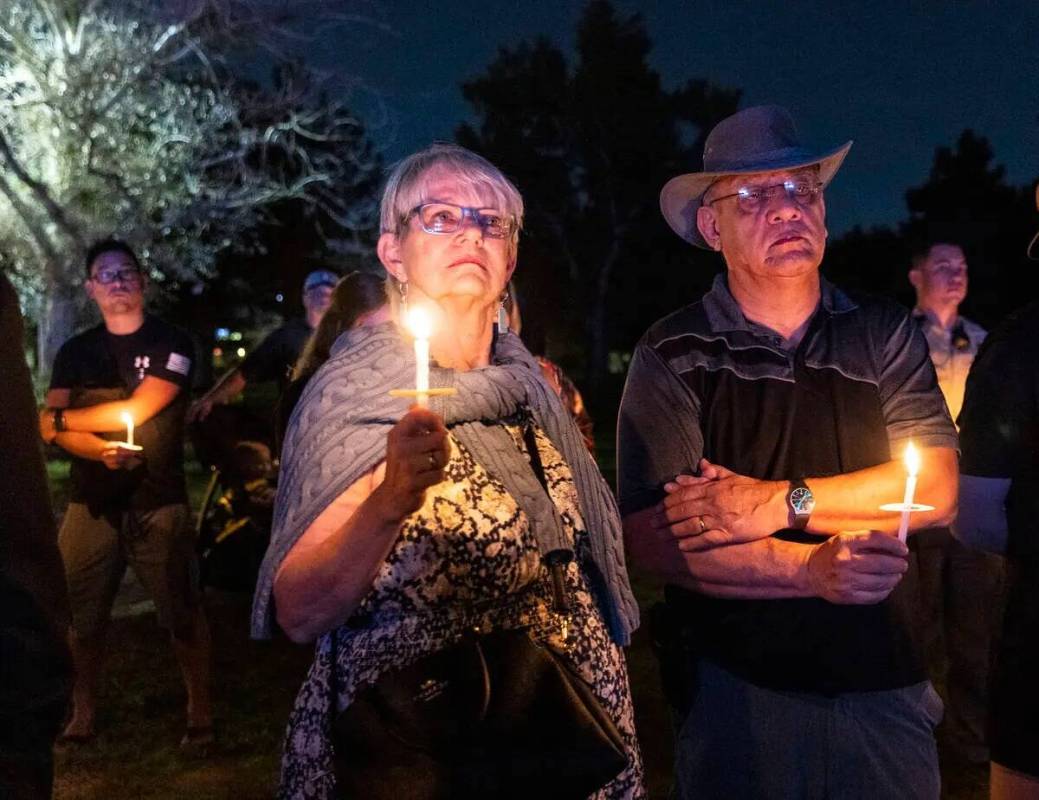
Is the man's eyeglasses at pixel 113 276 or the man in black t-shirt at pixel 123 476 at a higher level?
the man's eyeglasses at pixel 113 276

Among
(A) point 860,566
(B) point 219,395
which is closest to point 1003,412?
(A) point 860,566

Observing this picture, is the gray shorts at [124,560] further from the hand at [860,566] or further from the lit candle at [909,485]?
the lit candle at [909,485]

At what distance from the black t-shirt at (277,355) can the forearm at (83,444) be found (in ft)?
5.00

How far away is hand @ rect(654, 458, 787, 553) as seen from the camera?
8.43 feet

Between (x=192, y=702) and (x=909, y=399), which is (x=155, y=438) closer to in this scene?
(x=192, y=702)

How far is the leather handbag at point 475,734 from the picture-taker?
6.68 ft

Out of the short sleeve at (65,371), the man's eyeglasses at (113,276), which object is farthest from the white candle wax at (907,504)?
the short sleeve at (65,371)

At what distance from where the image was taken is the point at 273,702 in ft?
19.8

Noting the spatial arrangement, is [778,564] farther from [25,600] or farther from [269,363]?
[269,363]

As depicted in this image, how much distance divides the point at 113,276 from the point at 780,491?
4002 mm

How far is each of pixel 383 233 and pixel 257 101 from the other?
17.4 meters

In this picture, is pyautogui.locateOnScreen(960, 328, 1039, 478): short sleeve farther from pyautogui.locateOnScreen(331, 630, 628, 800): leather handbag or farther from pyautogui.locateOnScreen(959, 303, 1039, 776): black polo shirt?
pyautogui.locateOnScreen(331, 630, 628, 800): leather handbag

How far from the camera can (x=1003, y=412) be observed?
2572mm

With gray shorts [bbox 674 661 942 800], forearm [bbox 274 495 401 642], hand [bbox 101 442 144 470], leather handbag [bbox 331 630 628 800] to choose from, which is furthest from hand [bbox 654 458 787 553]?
hand [bbox 101 442 144 470]
